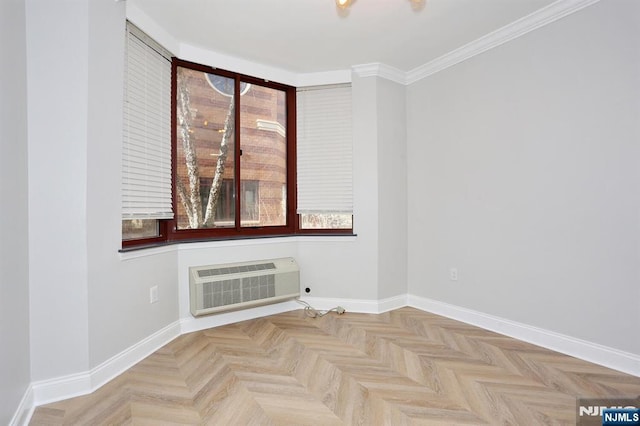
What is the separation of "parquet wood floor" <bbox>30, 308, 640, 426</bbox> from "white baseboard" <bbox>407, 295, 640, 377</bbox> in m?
0.08

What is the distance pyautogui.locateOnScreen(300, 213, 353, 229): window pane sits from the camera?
12.0ft

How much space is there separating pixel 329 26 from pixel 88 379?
3.10 metres

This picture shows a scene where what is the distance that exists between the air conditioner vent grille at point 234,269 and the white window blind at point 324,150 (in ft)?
2.47

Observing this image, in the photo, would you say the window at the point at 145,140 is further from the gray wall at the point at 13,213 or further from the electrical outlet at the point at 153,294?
the gray wall at the point at 13,213

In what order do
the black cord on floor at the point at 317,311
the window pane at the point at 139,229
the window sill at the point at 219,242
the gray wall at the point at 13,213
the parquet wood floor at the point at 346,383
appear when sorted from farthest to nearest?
the black cord on floor at the point at 317,311
the window pane at the point at 139,229
the window sill at the point at 219,242
the parquet wood floor at the point at 346,383
the gray wall at the point at 13,213

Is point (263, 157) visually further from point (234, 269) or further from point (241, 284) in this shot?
point (241, 284)

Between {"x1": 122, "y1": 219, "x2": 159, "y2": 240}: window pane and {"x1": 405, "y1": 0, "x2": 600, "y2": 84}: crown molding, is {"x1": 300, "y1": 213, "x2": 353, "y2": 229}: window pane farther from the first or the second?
{"x1": 405, "y1": 0, "x2": 600, "y2": 84}: crown molding

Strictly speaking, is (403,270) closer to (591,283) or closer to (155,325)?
(591,283)

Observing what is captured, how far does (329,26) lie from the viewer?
2701 millimetres

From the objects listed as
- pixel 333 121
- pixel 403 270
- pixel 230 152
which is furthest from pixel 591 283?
pixel 230 152

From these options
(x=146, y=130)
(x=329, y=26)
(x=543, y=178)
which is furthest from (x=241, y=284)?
(x=543, y=178)

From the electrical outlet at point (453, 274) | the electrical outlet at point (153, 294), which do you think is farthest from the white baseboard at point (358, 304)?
the electrical outlet at point (153, 294)

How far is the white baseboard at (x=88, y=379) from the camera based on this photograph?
1892 mm

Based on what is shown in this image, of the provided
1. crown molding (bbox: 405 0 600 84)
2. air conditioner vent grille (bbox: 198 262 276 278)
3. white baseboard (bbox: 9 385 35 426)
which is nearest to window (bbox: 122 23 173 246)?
air conditioner vent grille (bbox: 198 262 276 278)
